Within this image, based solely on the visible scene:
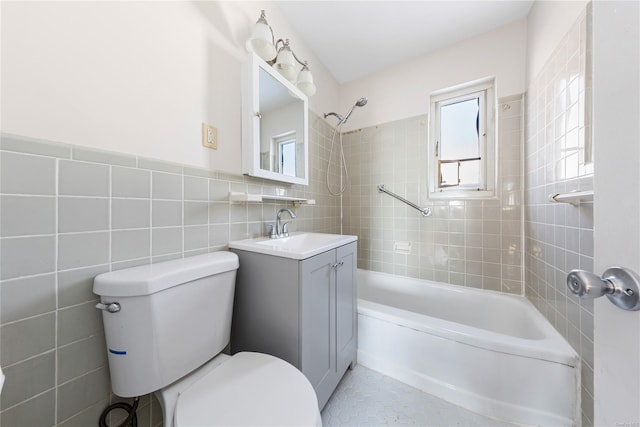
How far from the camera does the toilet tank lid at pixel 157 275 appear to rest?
0.61 metres

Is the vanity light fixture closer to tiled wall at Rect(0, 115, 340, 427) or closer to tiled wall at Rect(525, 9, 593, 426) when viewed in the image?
tiled wall at Rect(0, 115, 340, 427)

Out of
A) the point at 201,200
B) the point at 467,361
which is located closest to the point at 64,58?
the point at 201,200

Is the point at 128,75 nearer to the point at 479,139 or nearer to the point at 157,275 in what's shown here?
the point at 157,275

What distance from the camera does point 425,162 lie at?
1855 millimetres

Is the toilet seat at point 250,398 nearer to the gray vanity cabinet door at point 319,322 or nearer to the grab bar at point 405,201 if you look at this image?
the gray vanity cabinet door at point 319,322

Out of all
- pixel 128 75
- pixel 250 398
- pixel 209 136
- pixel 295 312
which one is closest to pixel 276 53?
pixel 209 136

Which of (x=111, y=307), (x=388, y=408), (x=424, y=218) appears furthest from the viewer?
(x=424, y=218)

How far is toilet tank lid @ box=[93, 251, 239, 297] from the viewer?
24.2 inches

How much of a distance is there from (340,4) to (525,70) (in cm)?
137

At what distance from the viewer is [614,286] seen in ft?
1.00

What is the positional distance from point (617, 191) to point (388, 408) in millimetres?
1282

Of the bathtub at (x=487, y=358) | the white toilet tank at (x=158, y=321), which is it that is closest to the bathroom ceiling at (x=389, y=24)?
the white toilet tank at (x=158, y=321)

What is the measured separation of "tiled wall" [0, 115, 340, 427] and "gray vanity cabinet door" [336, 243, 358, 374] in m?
0.76

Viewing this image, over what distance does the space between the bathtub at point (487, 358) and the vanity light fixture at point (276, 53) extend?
1.57 meters
